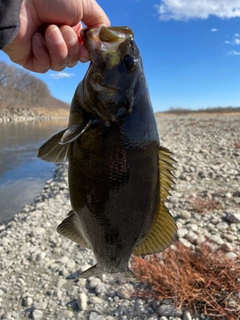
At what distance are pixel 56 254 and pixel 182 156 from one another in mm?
8753

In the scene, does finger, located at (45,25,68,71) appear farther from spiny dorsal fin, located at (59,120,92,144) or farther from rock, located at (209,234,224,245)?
rock, located at (209,234,224,245)

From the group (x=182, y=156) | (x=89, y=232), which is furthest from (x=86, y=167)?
(x=182, y=156)

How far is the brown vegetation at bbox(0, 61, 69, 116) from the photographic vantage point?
59.8 meters

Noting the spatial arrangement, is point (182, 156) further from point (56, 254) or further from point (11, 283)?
point (11, 283)

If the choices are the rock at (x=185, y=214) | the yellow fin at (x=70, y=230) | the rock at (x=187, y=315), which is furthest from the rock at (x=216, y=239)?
the yellow fin at (x=70, y=230)

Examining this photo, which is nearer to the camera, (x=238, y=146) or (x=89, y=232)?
(x=89, y=232)

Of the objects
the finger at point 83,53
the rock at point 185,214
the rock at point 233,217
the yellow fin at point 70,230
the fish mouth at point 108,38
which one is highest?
the finger at point 83,53

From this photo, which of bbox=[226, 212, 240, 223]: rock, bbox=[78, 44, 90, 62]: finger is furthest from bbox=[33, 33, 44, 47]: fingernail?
bbox=[226, 212, 240, 223]: rock

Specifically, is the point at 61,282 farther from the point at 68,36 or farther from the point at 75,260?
the point at 68,36

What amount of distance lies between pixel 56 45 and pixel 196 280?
11.7ft

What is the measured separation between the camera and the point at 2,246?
588cm

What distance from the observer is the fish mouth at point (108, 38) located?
1.80 meters

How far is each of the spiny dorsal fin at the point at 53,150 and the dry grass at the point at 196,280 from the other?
2.91m

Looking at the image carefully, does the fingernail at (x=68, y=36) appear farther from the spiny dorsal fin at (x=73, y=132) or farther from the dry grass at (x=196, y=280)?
the dry grass at (x=196, y=280)
